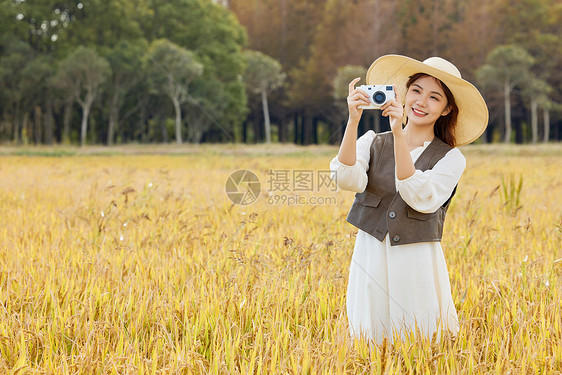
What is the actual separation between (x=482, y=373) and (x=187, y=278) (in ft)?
5.23

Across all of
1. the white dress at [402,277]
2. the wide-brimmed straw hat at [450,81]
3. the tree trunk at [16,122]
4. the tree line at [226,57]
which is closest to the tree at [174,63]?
the tree line at [226,57]

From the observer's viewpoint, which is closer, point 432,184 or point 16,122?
point 432,184

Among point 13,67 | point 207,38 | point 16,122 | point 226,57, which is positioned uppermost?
A: point 207,38

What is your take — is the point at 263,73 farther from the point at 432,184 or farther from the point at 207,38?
the point at 432,184

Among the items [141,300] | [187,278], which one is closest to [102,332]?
[141,300]

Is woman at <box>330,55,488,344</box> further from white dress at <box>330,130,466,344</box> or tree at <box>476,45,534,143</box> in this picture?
tree at <box>476,45,534,143</box>

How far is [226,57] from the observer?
3781 centimetres

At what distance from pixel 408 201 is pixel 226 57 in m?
37.7

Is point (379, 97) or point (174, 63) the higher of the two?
point (174, 63)

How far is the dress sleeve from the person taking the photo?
2.03m

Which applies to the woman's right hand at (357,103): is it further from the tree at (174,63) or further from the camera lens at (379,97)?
the tree at (174,63)

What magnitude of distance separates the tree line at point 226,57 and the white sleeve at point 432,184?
28325 mm

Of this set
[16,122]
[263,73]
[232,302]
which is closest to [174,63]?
[263,73]

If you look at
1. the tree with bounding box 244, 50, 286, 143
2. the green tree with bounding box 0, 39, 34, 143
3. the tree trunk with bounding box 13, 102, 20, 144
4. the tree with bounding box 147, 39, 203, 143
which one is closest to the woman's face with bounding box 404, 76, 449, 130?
the tree with bounding box 147, 39, 203, 143
